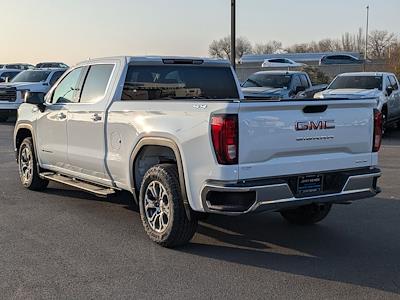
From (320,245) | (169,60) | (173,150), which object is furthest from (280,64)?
(173,150)

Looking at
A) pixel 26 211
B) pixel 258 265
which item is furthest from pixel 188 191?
pixel 26 211

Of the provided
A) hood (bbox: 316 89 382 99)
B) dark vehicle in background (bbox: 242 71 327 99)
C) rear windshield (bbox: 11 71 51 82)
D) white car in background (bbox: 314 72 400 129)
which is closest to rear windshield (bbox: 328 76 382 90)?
white car in background (bbox: 314 72 400 129)

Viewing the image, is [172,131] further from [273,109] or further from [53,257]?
[53,257]

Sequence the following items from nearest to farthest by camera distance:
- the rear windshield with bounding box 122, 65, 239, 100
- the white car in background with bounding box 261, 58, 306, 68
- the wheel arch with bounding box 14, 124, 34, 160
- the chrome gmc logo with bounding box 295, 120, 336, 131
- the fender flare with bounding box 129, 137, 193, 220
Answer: the chrome gmc logo with bounding box 295, 120, 336, 131 → the fender flare with bounding box 129, 137, 193, 220 → the rear windshield with bounding box 122, 65, 239, 100 → the wheel arch with bounding box 14, 124, 34, 160 → the white car in background with bounding box 261, 58, 306, 68

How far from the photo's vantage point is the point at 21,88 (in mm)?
20234

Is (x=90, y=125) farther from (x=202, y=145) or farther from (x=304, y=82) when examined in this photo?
(x=304, y=82)

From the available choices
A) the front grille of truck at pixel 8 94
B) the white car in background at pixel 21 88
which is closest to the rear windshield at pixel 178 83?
the white car in background at pixel 21 88

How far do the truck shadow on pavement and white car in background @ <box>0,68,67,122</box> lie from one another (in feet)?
48.8

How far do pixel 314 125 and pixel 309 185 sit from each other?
568mm

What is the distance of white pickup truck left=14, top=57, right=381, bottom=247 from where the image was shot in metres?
5.10

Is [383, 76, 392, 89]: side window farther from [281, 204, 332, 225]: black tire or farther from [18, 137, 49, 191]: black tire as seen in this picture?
[18, 137, 49, 191]: black tire

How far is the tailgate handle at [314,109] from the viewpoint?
538 centimetres

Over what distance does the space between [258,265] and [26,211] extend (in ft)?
11.2

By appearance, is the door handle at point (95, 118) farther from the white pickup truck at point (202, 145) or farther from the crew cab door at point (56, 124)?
the crew cab door at point (56, 124)
